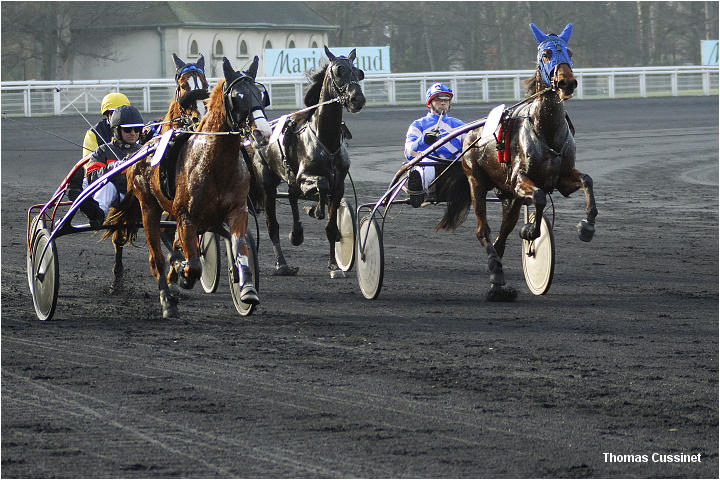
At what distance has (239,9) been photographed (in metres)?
47.4

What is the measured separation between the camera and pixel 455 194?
8.86 metres

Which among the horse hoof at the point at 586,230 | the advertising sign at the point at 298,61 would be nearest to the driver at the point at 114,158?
the horse hoof at the point at 586,230

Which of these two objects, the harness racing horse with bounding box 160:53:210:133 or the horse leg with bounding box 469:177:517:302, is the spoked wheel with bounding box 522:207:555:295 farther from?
the harness racing horse with bounding box 160:53:210:133

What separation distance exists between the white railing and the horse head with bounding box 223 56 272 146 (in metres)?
22.4

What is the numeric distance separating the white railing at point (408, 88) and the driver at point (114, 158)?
2102 cm

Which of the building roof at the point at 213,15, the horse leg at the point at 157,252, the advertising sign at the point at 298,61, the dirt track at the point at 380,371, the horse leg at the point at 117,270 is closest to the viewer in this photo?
the dirt track at the point at 380,371

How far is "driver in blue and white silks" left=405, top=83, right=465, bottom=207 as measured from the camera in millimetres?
8742

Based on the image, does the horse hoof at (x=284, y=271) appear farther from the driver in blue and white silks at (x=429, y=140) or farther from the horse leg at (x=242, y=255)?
the horse leg at (x=242, y=255)

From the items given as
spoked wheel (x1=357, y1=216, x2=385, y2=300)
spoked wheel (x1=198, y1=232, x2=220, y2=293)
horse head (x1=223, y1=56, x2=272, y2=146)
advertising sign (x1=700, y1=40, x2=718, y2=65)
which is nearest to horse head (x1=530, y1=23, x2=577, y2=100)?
spoked wheel (x1=357, y1=216, x2=385, y2=300)

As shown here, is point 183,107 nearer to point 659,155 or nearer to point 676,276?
point 676,276

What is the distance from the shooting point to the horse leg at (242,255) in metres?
6.68

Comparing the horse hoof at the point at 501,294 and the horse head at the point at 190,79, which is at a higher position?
the horse head at the point at 190,79

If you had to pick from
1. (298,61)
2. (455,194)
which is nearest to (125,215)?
(455,194)

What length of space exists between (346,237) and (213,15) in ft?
125
